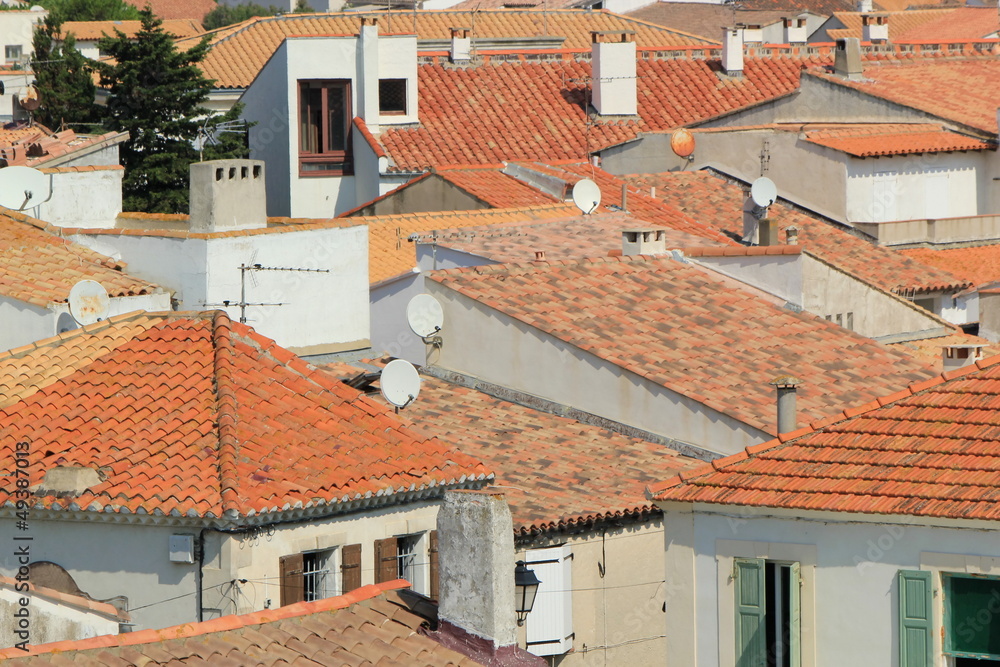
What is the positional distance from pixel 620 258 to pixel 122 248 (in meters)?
7.37

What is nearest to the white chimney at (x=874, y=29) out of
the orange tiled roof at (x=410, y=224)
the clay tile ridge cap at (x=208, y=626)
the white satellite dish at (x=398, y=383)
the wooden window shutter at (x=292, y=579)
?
the orange tiled roof at (x=410, y=224)

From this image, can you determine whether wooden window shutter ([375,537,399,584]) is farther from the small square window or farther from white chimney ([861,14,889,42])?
white chimney ([861,14,889,42])

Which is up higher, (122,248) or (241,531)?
(122,248)

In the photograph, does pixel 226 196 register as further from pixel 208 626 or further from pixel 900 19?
pixel 900 19

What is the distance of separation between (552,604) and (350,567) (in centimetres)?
305

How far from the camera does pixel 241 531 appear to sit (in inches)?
746

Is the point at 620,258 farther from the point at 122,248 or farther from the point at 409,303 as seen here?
the point at 122,248

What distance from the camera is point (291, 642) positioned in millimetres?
15914

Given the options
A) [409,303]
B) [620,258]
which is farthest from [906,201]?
[409,303]

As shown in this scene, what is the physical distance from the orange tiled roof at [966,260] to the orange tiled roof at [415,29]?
2052 cm

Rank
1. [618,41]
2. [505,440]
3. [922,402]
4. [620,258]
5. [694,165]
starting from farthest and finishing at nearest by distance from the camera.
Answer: [618,41], [694,165], [620,258], [505,440], [922,402]

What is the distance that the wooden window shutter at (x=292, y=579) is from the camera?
1931 cm

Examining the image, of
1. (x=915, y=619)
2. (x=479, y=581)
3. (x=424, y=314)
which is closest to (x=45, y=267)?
(x=424, y=314)

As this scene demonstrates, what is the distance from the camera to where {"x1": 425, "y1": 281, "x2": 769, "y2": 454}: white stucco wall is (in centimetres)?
A: 2472
